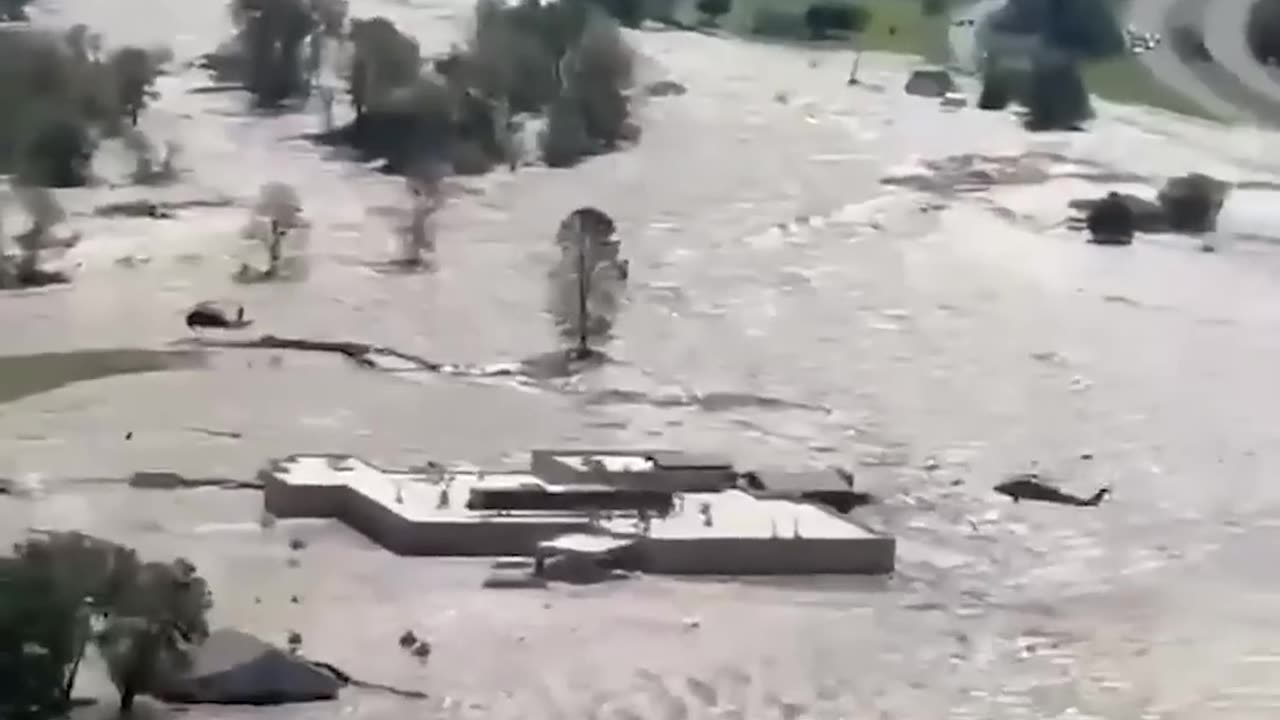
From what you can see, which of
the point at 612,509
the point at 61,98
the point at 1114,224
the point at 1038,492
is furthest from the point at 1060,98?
the point at 61,98

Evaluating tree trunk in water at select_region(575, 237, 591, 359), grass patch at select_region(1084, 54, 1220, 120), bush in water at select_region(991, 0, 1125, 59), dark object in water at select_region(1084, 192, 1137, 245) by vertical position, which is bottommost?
tree trunk in water at select_region(575, 237, 591, 359)

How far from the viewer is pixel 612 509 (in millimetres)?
2336

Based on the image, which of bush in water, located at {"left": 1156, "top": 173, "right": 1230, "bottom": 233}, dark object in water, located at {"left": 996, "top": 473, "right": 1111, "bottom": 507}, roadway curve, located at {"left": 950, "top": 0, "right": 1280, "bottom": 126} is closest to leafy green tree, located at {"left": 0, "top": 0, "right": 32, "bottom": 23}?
roadway curve, located at {"left": 950, "top": 0, "right": 1280, "bottom": 126}

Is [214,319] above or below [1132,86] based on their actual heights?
below

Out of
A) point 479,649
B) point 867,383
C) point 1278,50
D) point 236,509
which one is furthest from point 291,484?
point 1278,50

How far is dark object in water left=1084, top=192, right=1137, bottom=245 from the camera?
269 centimetres

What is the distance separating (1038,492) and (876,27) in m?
0.73

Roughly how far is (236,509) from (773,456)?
26.4 inches

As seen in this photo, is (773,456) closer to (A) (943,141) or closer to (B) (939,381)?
(B) (939,381)

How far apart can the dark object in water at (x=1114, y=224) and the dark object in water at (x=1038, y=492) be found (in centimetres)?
40

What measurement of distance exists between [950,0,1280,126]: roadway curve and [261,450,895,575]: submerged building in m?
0.77

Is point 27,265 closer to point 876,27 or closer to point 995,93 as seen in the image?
point 876,27

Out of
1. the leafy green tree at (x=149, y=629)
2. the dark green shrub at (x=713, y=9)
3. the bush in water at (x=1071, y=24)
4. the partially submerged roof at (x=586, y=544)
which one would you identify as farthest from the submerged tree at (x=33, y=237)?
the bush in water at (x=1071, y=24)

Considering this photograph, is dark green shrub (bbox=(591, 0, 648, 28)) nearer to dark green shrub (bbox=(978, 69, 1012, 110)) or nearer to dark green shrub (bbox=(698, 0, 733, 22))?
dark green shrub (bbox=(698, 0, 733, 22))
